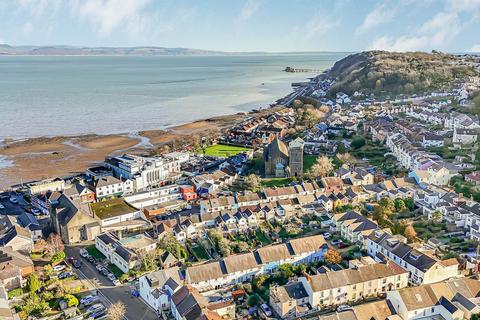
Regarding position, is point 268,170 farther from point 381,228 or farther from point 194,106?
point 194,106

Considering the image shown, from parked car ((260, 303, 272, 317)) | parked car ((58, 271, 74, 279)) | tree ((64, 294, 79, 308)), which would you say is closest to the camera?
parked car ((260, 303, 272, 317))

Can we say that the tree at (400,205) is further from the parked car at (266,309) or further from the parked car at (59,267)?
the parked car at (59,267)

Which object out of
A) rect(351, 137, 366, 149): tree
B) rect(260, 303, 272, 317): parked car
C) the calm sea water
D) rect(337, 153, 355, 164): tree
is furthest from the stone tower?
the calm sea water

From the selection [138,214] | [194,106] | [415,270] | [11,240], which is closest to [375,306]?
[415,270]

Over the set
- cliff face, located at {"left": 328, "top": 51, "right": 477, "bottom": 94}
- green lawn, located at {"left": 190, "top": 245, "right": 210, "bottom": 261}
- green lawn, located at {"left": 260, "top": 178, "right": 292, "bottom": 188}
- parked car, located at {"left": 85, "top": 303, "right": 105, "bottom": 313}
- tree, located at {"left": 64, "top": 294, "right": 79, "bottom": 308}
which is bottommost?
parked car, located at {"left": 85, "top": 303, "right": 105, "bottom": 313}

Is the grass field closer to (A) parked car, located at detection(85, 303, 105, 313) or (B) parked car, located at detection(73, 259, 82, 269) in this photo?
(B) parked car, located at detection(73, 259, 82, 269)
